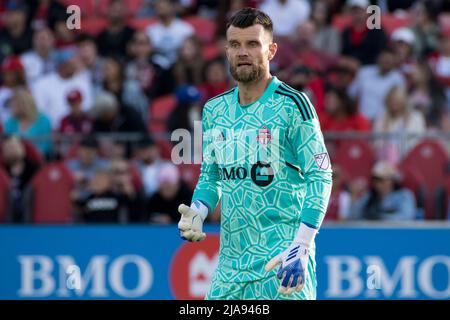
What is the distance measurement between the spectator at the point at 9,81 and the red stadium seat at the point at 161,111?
1638 mm

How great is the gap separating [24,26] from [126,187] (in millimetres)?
4213

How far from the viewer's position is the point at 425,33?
14.9 m

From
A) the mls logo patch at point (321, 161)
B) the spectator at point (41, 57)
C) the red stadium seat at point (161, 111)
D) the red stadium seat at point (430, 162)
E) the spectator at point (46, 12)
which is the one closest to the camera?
the mls logo patch at point (321, 161)

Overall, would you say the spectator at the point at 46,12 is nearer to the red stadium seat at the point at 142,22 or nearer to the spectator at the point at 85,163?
the red stadium seat at the point at 142,22

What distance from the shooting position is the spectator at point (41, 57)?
1462 centimetres

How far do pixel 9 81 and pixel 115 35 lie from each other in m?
1.58

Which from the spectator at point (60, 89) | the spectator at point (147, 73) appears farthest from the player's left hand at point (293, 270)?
the spectator at point (147, 73)

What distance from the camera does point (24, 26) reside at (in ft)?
50.5

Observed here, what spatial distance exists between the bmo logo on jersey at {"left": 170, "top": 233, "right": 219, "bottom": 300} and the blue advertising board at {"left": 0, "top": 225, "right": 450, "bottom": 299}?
10 mm

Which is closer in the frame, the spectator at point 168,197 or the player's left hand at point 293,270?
the player's left hand at point 293,270

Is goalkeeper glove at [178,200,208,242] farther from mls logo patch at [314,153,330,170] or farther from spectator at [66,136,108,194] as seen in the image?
spectator at [66,136,108,194]

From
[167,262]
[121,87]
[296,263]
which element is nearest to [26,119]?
[121,87]

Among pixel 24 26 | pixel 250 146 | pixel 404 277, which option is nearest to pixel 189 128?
pixel 404 277

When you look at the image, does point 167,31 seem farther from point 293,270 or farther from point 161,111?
point 293,270
